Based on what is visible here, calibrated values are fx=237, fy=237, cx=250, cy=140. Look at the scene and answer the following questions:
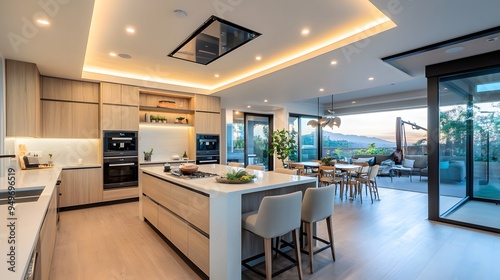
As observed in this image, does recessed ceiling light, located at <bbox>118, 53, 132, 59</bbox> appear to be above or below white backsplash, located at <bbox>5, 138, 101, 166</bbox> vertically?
above

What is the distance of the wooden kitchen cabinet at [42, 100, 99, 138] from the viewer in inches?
178

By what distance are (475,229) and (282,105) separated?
608cm

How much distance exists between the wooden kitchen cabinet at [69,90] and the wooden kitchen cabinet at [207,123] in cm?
222

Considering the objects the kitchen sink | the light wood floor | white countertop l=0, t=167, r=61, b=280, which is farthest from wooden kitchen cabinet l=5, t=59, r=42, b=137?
white countertop l=0, t=167, r=61, b=280

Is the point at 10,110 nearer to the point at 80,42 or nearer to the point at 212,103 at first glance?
the point at 80,42

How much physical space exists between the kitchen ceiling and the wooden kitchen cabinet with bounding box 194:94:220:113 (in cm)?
95

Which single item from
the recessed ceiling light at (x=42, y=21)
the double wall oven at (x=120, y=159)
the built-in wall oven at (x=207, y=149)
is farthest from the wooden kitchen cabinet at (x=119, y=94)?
the recessed ceiling light at (x=42, y=21)

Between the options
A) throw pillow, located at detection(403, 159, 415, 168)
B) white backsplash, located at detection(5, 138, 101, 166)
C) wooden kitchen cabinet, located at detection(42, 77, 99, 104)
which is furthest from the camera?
throw pillow, located at detection(403, 159, 415, 168)

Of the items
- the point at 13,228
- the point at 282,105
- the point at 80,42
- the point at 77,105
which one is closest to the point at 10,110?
the point at 77,105

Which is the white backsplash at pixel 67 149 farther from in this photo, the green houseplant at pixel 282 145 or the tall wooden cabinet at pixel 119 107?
the green houseplant at pixel 282 145

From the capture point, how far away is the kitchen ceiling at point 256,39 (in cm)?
243

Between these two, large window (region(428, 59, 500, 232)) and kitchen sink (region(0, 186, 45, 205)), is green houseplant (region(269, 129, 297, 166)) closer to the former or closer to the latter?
large window (region(428, 59, 500, 232))

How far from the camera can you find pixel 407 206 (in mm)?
4859

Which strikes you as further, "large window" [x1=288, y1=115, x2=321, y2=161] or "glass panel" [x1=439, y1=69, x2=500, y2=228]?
"large window" [x1=288, y1=115, x2=321, y2=161]
